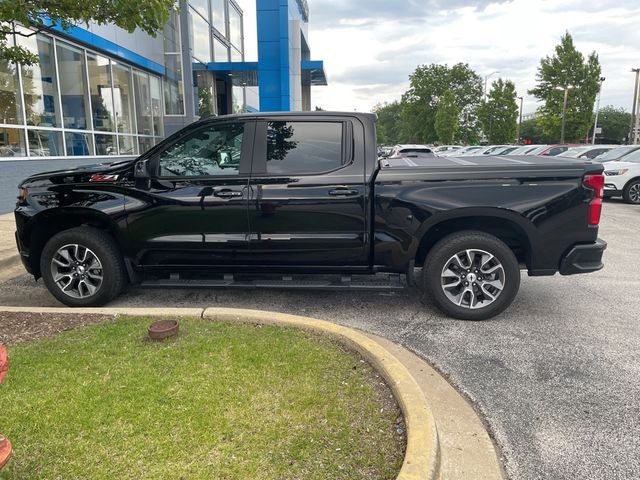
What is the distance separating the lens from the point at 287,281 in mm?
5176

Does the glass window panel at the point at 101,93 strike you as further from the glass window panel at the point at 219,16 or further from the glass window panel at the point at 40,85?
the glass window panel at the point at 219,16

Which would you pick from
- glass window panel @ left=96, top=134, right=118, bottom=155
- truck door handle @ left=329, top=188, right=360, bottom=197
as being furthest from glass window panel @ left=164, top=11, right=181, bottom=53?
truck door handle @ left=329, top=188, right=360, bottom=197

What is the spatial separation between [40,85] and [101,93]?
124 inches

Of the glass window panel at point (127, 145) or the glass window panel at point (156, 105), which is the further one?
the glass window panel at point (156, 105)

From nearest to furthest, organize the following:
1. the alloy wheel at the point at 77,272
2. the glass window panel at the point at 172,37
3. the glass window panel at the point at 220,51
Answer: the alloy wheel at the point at 77,272 → the glass window panel at the point at 172,37 → the glass window panel at the point at 220,51

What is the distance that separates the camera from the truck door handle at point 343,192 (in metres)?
4.79

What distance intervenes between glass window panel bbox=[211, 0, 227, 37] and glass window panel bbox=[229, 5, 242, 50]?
178 centimetres

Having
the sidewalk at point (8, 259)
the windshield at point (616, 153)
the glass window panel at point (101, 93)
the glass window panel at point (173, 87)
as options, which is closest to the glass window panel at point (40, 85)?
the glass window panel at point (101, 93)

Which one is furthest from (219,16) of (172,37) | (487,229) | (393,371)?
(393,371)

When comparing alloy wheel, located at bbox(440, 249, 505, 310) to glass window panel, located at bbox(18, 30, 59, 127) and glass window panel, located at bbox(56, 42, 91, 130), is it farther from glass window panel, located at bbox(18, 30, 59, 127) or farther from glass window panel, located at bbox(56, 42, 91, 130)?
glass window panel, located at bbox(56, 42, 91, 130)

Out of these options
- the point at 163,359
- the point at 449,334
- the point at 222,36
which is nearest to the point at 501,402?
the point at 449,334

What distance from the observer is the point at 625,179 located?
1426cm

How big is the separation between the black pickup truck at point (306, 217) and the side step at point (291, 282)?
20 millimetres

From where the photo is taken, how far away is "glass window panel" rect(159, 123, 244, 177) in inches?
198
